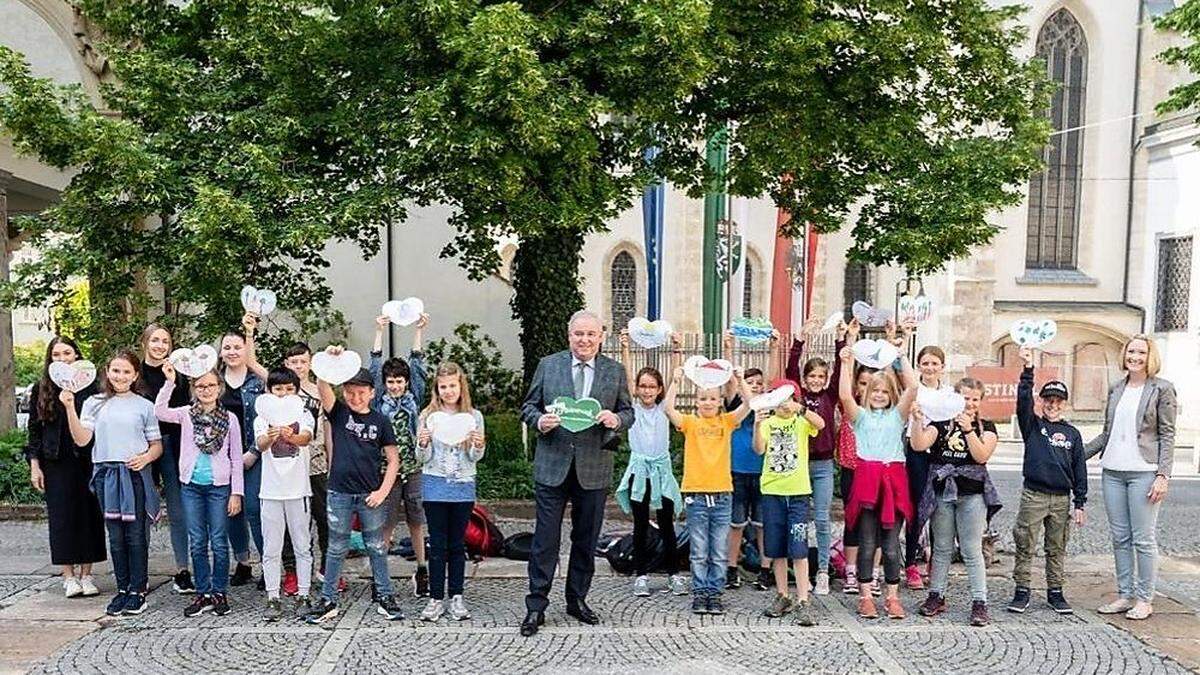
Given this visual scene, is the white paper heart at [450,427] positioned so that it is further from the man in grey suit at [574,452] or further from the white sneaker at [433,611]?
the white sneaker at [433,611]

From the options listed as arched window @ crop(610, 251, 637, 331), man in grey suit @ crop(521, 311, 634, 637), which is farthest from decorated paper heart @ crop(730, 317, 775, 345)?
arched window @ crop(610, 251, 637, 331)

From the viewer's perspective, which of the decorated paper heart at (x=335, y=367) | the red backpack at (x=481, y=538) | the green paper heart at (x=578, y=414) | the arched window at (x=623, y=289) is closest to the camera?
the green paper heart at (x=578, y=414)

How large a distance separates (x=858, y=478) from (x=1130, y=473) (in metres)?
1.93

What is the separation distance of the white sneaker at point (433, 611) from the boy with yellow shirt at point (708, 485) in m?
1.74

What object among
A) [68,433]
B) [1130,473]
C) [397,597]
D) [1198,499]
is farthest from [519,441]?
[1198,499]

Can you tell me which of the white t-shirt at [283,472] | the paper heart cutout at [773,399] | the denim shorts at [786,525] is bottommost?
the denim shorts at [786,525]

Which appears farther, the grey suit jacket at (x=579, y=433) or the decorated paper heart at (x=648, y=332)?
the decorated paper heart at (x=648, y=332)

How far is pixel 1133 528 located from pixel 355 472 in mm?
5344

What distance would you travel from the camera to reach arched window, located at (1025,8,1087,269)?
1037 inches

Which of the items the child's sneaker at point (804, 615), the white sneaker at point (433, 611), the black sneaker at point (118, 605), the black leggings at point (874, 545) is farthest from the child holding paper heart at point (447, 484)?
the black leggings at point (874, 545)

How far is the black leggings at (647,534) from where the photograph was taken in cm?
702

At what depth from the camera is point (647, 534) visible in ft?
23.7

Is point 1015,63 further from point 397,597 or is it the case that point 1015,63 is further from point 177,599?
point 177,599

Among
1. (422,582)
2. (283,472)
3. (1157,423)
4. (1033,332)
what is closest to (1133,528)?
(1157,423)
